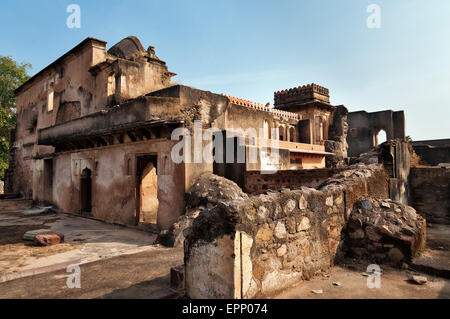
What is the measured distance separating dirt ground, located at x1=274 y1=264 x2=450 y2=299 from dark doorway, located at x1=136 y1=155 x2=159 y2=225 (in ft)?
22.2

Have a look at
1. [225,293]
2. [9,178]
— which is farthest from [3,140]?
[225,293]

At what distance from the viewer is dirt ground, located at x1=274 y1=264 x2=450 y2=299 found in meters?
3.00

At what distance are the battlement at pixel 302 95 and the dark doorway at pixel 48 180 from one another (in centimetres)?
1470

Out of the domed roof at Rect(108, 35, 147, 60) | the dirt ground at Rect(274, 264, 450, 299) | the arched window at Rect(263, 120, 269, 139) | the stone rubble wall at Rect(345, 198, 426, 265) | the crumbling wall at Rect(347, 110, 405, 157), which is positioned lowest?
the dirt ground at Rect(274, 264, 450, 299)

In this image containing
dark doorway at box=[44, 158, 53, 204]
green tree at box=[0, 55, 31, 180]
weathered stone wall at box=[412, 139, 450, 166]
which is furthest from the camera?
green tree at box=[0, 55, 31, 180]

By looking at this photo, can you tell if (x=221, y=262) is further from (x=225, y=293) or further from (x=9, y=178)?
(x=9, y=178)

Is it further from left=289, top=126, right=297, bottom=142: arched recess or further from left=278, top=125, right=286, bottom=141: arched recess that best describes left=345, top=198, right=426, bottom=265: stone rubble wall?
left=289, top=126, right=297, bottom=142: arched recess

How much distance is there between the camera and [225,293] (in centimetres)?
272

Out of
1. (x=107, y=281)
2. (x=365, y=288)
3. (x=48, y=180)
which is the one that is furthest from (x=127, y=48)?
(x=365, y=288)

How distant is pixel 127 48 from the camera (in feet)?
48.8

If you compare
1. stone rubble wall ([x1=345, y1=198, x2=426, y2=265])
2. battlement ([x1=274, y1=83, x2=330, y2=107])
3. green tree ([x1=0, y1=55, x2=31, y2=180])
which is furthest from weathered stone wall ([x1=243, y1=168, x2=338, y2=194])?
green tree ([x1=0, y1=55, x2=31, y2=180])

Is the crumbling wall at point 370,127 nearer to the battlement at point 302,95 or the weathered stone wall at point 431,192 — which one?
the battlement at point 302,95

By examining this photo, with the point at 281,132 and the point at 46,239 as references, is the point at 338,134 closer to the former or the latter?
the point at 281,132
